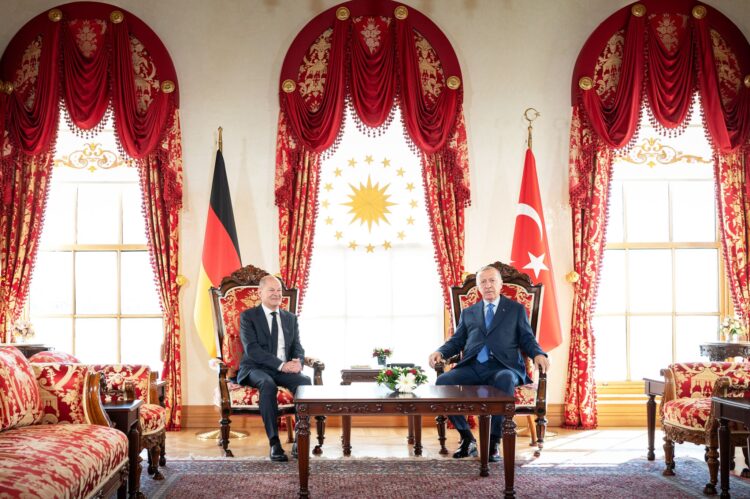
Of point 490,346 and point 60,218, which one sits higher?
point 60,218

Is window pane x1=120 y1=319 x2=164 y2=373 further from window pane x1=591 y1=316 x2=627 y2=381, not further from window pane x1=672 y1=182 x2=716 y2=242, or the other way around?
window pane x1=672 y1=182 x2=716 y2=242

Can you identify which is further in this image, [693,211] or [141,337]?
[693,211]

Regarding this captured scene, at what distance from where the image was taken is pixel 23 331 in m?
6.36

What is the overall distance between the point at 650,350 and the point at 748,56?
2.76 metres

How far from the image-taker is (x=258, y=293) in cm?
605

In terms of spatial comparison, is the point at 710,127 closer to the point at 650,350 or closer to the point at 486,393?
the point at 650,350

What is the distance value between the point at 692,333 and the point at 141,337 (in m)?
5.03

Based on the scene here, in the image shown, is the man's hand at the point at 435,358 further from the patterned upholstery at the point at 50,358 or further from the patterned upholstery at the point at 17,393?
the patterned upholstery at the point at 17,393

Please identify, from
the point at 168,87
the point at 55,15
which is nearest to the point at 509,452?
the point at 168,87

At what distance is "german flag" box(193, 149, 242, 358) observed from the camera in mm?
6457

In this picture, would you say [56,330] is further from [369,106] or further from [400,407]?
[400,407]

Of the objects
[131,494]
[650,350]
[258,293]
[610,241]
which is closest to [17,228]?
[258,293]

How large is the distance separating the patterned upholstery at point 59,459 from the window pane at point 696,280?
5258 mm

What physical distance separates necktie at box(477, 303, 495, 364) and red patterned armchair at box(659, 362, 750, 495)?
1.17 metres
